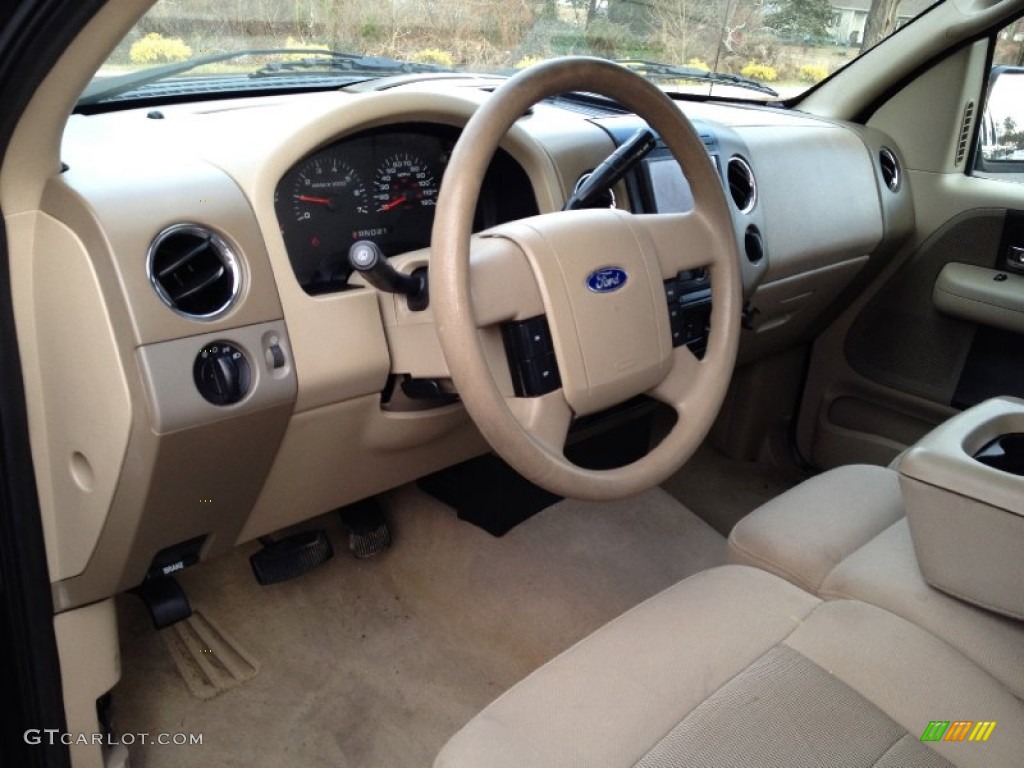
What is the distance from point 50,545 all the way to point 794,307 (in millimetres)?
1779

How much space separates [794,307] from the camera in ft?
7.39

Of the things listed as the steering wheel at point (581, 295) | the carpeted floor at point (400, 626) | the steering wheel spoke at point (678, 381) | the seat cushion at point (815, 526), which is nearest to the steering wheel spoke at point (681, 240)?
the steering wheel at point (581, 295)

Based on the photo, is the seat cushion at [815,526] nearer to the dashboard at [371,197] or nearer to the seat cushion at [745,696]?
the seat cushion at [745,696]

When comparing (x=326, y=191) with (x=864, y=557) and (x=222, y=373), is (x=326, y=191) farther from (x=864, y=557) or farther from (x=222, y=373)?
(x=864, y=557)

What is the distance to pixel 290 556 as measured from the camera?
193 cm

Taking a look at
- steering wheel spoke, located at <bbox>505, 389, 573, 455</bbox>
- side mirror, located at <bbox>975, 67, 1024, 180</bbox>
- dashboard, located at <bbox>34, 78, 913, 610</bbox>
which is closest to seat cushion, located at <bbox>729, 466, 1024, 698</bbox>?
steering wheel spoke, located at <bbox>505, 389, 573, 455</bbox>

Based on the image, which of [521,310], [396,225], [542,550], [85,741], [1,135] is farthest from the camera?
[542,550]

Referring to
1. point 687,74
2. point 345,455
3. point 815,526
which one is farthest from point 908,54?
point 345,455

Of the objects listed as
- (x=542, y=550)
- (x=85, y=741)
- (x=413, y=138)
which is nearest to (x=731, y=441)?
(x=542, y=550)

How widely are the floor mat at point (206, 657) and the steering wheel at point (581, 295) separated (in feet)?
3.30

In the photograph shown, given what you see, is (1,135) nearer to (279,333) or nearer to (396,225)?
(279,333)

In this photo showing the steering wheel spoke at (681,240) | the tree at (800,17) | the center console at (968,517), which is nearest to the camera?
the center console at (968,517)

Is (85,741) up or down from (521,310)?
down

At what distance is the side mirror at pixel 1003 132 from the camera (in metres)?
2.31
